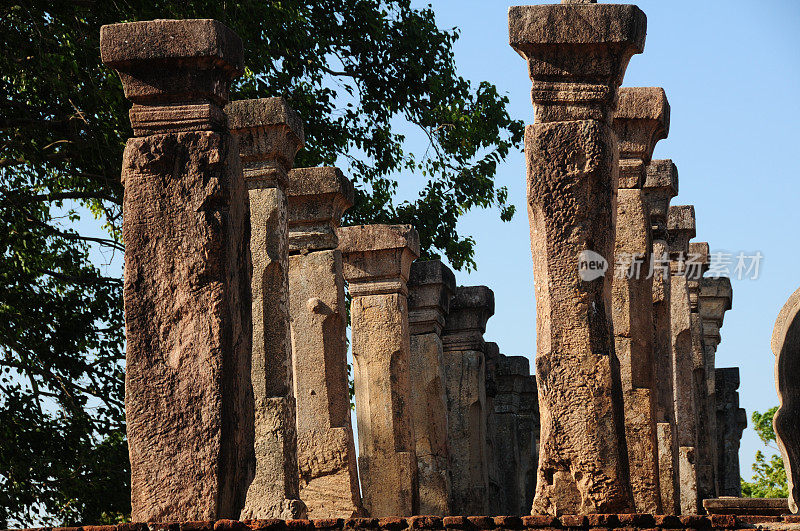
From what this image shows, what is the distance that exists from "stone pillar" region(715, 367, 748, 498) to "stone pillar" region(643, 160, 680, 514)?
8.42 meters

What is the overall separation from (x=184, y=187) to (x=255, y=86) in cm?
769

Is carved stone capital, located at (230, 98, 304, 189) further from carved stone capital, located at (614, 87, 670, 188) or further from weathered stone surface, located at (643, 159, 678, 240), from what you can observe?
weathered stone surface, located at (643, 159, 678, 240)

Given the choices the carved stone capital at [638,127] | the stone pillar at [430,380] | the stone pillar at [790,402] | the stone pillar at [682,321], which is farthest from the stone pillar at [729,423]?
the stone pillar at [790,402]

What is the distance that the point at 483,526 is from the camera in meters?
7.13


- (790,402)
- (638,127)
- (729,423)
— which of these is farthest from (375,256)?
(729,423)

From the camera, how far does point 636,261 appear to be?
11.4 meters

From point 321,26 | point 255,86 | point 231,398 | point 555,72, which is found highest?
point 321,26

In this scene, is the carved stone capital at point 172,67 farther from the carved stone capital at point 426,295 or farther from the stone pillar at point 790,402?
the carved stone capital at point 426,295

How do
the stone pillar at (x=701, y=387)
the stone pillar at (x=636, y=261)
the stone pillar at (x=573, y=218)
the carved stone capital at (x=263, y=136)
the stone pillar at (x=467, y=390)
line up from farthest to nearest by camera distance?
the stone pillar at (x=701, y=387) → the stone pillar at (x=467, y=390) → the stone pillar at (x=636, y=261) → the carved stone capital at (x=263, y=136) → the stone pillar at (x=573, y=218)

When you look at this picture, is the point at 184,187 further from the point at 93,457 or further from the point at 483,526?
the point at 93,457

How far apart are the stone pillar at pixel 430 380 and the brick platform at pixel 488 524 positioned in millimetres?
6363

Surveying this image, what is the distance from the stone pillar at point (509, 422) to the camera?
19531 mm

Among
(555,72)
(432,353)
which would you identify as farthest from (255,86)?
(555,72)

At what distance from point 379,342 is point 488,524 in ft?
19.2
